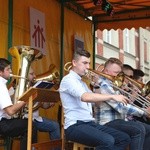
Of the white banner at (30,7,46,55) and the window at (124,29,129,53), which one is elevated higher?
the window at (124,29,129,53)

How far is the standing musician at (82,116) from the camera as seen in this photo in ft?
12.7

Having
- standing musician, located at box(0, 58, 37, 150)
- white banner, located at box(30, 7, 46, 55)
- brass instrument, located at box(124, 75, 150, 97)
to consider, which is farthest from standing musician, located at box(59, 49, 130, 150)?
white banner, located at box(30, 7, 46, 55)

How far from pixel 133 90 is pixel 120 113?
0.40 m

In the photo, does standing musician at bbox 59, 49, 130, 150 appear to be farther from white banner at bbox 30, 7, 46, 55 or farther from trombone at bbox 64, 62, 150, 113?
white banner at bbox 30, 7, 46, 55

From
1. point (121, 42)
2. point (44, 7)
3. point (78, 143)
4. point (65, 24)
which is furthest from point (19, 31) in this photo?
point (121, 42)

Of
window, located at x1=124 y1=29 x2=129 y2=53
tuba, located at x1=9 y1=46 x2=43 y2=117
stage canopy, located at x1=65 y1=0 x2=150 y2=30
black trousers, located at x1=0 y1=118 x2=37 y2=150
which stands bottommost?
black trousers, located at x1=0 y1=118 x2=37 y2=150

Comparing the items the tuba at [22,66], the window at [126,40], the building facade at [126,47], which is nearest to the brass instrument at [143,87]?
the tuba at [22,66]

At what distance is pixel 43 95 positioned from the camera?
4141 mm

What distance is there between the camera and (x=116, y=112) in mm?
4570

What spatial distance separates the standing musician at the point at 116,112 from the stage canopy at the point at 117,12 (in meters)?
3.73

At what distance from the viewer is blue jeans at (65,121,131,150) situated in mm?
3875

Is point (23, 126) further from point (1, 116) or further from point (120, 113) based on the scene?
point (120, 113)

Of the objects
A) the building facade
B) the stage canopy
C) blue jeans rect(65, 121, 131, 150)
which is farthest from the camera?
the building facade

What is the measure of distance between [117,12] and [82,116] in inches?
226
